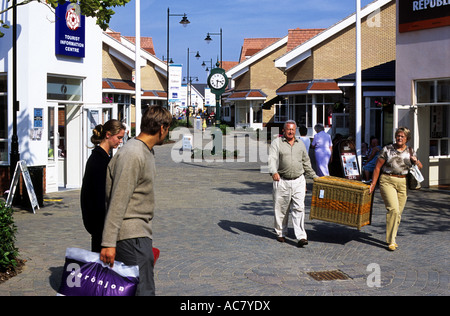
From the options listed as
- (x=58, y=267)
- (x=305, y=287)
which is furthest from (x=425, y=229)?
(x=58, y=267)

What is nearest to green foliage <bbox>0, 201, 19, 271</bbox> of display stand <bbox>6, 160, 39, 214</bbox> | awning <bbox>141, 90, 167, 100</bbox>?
display stand <bbox>6, 160, 39, 214</bbox>

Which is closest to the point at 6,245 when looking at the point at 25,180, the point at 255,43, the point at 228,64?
the point at 25,180

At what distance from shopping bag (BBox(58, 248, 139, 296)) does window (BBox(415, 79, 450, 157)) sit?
41.0ft

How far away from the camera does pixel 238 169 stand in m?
22.8

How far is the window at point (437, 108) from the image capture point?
15258mm

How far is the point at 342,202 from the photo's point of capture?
895 centimetres

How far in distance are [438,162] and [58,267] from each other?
38.6ft

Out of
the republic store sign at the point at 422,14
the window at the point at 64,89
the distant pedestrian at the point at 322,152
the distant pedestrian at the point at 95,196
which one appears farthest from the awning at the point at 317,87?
the distant pedestrian at the point at 95,196

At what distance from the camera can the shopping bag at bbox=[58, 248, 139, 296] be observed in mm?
4188

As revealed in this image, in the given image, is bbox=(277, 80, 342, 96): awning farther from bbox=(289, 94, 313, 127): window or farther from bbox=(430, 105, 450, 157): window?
bbox=(430, 105, 450, 157): window

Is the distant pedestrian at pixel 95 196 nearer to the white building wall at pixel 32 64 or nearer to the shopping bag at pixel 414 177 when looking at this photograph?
the shopping bag at pixel 414 177

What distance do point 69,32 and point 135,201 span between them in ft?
39.4

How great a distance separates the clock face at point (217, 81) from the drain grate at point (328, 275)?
70.5 feet

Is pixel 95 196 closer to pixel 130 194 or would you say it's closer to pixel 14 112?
pixel 130 194
